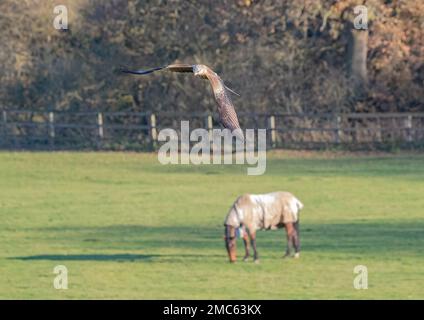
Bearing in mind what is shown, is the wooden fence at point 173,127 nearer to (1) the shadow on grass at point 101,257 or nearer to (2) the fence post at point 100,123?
(2) the fence post at point 100,123

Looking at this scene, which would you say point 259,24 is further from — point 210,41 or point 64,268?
point 64,268

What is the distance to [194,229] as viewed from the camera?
23594mm

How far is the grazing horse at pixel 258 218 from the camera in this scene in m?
19.2

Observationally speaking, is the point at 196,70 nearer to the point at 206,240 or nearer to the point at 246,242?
the point at 246,242

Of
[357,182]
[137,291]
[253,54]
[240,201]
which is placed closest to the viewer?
[137,291]

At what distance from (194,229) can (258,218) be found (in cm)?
434

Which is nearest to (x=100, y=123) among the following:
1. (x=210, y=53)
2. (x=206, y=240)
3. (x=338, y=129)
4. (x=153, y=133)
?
(x=153, y=133)

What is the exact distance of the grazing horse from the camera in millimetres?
19203

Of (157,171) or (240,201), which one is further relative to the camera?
(157,171)

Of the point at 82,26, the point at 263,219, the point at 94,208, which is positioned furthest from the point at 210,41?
the point at 263,219

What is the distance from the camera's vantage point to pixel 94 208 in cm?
2750

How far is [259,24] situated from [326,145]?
4.90m

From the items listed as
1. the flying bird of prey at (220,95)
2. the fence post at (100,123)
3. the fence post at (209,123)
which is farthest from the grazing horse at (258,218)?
the fence post at (100,123)

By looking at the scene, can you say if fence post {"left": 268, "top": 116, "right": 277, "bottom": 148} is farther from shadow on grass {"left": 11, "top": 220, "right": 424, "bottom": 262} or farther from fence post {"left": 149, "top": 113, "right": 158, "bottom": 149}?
shadow on grass {"left": 11, "top": 220, "right": 424, "bottom": 262}
